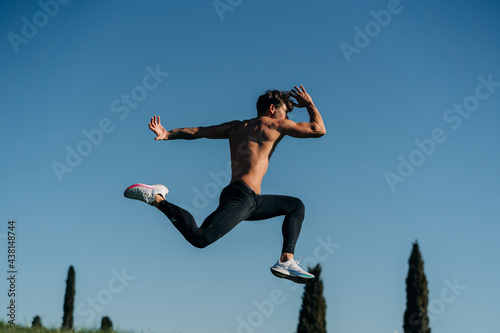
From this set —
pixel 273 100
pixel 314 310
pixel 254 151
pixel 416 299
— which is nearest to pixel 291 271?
pixel 254 151

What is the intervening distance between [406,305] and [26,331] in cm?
2607

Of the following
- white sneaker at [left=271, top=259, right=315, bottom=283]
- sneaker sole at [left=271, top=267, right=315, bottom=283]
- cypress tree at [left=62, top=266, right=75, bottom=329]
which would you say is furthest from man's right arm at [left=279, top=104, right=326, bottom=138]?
cypress tree at [left=62, top=266, right=75, bottom=329]

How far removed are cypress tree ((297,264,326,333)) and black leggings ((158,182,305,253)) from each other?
26.9 metres

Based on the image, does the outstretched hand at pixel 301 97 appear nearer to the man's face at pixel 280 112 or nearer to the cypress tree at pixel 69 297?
the man's face at pixel 280 112

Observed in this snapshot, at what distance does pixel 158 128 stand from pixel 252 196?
1656 millimetres

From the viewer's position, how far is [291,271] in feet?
25.3

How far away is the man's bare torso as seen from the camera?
7.77 metres

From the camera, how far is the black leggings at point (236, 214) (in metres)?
7.39

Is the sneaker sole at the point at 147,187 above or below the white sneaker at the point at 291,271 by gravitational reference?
above

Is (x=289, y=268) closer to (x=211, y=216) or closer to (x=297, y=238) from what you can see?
(x=297, y=238)

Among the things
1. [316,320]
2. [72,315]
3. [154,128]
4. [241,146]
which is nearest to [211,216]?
[241,146]

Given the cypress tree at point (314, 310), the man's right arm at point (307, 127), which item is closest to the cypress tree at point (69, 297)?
the cypress tree at point (314, 310)

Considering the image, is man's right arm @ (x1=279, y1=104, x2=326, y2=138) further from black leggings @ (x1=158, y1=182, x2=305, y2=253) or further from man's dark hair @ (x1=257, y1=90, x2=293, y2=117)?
black leggings @ (x1=158, y1=182, x2=305, y2=253)

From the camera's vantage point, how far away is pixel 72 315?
4566 centimetres
